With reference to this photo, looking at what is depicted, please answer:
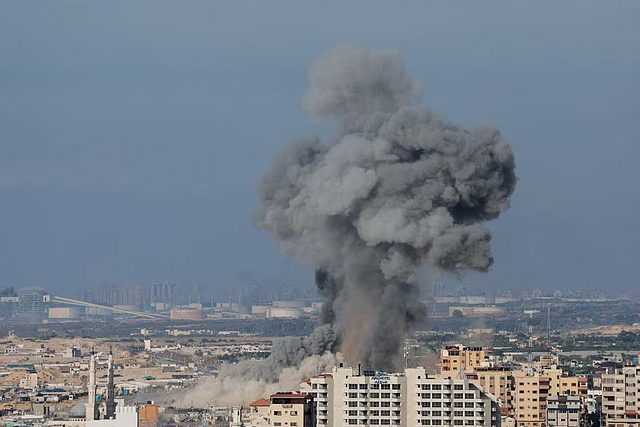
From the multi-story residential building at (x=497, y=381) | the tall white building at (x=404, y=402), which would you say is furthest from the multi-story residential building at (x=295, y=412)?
the multi-story residential building at (x=497, y=381)

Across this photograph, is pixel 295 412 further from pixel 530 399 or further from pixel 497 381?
pixel 497 381

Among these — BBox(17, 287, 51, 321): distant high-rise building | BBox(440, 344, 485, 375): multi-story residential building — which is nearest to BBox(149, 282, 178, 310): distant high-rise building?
BBox(17, 287, 51, 321): distant high-rise building

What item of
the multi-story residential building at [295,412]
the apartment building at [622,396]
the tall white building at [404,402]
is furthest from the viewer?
the apartment building at [622,396]

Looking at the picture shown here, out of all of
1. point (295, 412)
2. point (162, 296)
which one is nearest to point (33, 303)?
point (162, 296)

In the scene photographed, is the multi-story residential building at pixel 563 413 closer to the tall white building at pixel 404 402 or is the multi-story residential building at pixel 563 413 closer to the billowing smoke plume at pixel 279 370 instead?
the billowing smoke plume at pixel 279 370

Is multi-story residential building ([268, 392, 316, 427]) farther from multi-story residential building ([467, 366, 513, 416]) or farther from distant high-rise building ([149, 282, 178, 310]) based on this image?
distant high-rise building ([149, 282, 178, 310])

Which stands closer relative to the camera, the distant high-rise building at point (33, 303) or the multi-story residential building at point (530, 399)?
the multi-story residential building at point (530, 399)
